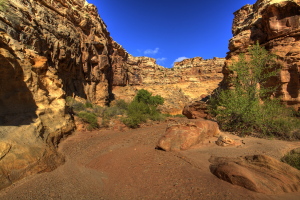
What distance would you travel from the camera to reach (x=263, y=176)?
9.11 feet

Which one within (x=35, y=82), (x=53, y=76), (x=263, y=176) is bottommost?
(x=263, y=176)

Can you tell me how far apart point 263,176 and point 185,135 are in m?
2.70

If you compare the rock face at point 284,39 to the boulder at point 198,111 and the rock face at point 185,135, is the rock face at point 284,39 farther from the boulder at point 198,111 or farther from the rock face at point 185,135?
the rock face at point 185,135

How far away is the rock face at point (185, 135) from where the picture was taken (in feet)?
16.8

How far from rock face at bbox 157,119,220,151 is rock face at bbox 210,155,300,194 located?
195 cm

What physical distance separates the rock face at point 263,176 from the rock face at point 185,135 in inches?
76.6

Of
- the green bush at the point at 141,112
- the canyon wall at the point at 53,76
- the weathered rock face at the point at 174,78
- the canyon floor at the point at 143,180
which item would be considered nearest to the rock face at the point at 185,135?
the canyon floor at the point at 143,180

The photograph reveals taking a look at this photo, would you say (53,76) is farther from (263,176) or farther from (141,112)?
(141,112)

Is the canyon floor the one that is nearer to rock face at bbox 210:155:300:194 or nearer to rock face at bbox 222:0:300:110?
rock face at bbox 210:155:300:194

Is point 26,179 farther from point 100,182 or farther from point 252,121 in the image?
point 252,121

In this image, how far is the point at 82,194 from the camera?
266 cm

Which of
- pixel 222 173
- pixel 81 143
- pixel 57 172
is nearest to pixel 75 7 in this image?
pixel 81 143

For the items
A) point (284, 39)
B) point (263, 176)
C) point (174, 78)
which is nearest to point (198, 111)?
point (284, 39)

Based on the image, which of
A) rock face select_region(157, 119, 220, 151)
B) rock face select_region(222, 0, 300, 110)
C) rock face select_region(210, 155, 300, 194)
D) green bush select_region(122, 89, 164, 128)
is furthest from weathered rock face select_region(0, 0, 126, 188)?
rock face select_region(222, 0, 300, 110)
